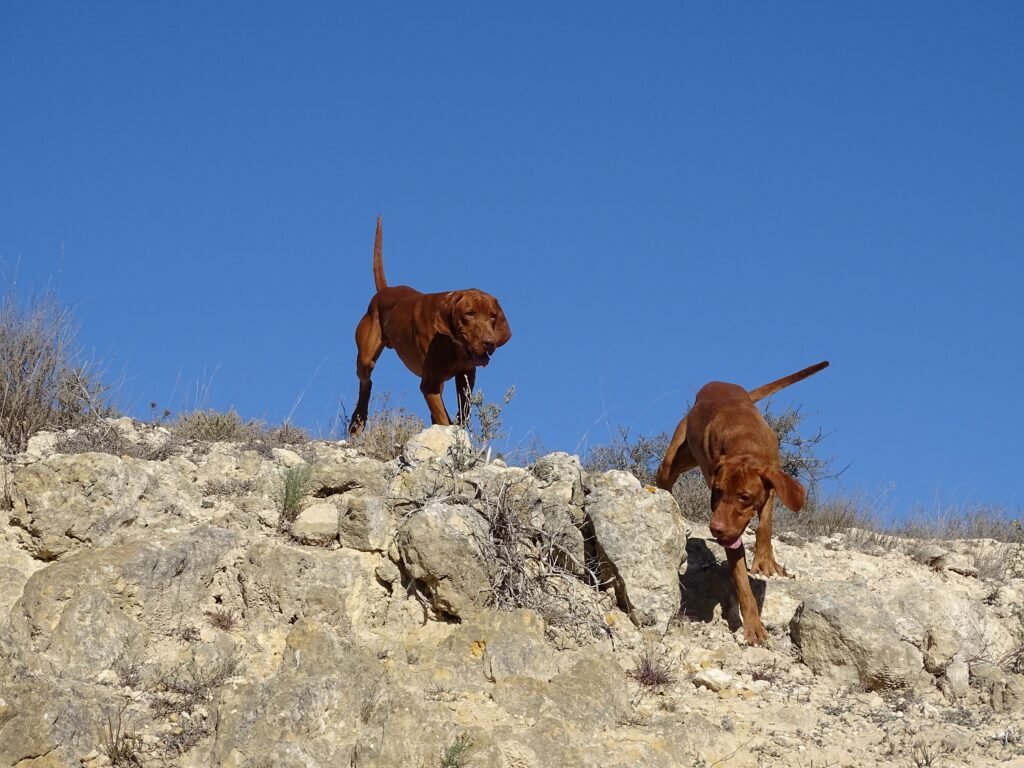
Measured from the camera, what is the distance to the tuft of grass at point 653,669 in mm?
6320

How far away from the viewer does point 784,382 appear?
9453 millimetres

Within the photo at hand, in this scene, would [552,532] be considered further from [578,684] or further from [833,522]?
[833,522]

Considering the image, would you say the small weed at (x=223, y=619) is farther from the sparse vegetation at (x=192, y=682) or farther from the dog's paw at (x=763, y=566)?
the dog's paw at (x=763, y=566)

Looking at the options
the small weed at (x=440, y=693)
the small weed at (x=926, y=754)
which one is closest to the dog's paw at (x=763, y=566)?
the small weed at (x=926, y=754)

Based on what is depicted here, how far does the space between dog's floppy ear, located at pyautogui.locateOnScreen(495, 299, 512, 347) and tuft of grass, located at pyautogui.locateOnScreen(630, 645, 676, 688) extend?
429cm

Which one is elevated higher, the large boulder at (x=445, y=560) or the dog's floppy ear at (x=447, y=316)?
the dog's floppy ear at (x=447, y=316)

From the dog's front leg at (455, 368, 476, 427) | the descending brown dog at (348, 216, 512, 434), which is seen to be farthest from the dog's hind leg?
the dog's front leg at (455, 368, 476, 427)

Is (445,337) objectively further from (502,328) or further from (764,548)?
(764,548)

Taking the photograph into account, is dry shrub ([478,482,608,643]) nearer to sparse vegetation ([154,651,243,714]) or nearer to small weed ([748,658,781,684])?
small weed ([748,658,781,684])

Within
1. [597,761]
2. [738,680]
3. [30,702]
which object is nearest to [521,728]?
[597,761]

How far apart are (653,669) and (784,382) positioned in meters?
3.71

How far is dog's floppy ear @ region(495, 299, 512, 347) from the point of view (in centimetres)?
1047

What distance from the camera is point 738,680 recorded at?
6547 mm

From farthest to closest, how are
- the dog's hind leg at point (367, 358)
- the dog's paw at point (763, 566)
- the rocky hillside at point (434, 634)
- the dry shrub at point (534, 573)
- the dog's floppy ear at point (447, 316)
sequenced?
1. the dog's hind leg at point (367, 358)
2. the dog's floppy ear at point (447, 316)
3. the dog's paw at point (763, 566)
4. the dry shrub at point (534, 573)
5. the rocky hillside at point (434, 634)
